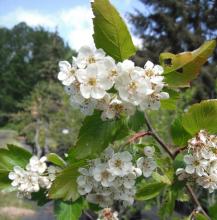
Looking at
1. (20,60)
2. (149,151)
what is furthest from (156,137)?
(20,60)

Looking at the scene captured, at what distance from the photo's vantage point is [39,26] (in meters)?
48.6

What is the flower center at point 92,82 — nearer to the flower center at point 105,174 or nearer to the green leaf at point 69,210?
the flower center at point 105,174

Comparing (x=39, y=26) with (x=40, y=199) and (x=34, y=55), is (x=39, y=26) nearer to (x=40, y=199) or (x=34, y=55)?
(x=34, y=55)

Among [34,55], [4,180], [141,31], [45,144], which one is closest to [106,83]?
[4,180]

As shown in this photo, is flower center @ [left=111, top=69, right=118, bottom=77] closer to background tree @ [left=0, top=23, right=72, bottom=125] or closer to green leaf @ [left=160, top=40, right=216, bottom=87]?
green leaf @ [left=160, top=40, right=216, bottom=87]

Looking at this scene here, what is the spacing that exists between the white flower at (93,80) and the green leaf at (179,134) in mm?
345

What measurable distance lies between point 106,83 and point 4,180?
51cm

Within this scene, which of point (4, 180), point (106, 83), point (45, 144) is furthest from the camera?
point (45, 144)

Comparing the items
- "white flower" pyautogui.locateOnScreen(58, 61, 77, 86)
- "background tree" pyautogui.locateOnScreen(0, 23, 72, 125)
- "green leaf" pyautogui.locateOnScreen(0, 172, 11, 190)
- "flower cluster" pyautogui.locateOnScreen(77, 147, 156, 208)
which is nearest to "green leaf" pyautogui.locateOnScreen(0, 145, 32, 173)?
"green leaf" pyautogui.locateOnScreen(0, 172, 11, 190)

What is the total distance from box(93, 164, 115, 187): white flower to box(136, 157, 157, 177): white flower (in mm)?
104

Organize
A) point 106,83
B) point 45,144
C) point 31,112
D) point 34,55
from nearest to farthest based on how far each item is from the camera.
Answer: point 106,83, point 45,144, point 31,112, point 34,55

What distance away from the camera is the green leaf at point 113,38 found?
1.12 meters

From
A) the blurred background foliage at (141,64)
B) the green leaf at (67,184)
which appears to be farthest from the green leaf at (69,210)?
the blurred background foliage at (141,64)

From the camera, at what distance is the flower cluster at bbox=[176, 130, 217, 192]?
44.4 inches
